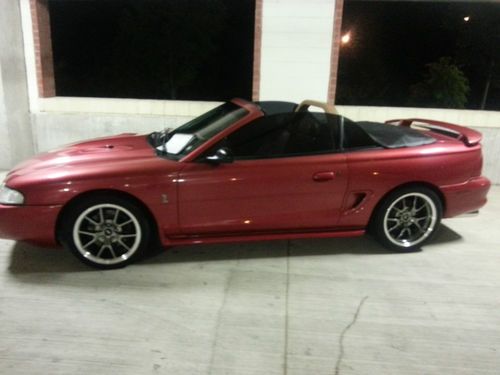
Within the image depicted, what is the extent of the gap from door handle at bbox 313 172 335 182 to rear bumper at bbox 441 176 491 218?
1114mm

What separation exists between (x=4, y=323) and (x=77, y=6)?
53.8ft

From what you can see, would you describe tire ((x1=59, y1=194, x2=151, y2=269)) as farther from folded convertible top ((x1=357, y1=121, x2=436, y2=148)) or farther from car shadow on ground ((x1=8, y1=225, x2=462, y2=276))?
folded convertible top ((x1=357, y1=121, x2=436, y2=148))

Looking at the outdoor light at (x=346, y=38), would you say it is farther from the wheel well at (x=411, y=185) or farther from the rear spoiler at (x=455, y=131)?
the wheel well at (x=411, y=185)

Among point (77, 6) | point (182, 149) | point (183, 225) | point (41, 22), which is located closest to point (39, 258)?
point (183, 225)

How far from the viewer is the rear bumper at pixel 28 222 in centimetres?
330

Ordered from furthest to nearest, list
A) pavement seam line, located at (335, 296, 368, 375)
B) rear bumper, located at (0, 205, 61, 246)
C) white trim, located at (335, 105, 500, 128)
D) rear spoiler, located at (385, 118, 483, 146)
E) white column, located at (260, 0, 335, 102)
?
1. white trim, located at (335, 105, 500, 128)
2. white column, located at (260, 0, 335, 102)
3. rear spoiler, located at (385, 118, 483, 146)
4. rear bumper, located at (0, 205, 61, 246)
5. pavement seam line, located at (335, 296, 368, 375)

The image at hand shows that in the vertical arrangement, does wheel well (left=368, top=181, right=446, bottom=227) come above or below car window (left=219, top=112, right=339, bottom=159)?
below

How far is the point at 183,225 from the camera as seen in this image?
3.55 metres

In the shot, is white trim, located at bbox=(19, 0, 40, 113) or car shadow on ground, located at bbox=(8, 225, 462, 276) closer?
car shadow on ground, located at bbox=(8, 225, 462, 276)

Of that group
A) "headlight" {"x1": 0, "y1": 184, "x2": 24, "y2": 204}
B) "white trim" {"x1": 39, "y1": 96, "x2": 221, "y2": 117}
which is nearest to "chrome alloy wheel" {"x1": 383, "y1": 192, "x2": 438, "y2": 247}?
"headlight" {"x1": 0, "y1": 184, "x2": 24, "y2": 204}

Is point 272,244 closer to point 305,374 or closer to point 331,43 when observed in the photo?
point 305,374

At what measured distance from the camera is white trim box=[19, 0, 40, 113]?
6594 millimetres

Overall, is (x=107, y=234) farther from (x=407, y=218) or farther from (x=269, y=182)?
(x=407, y=218)

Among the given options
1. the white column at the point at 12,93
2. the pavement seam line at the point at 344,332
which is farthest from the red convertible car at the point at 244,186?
the white column at the point at 12,93
